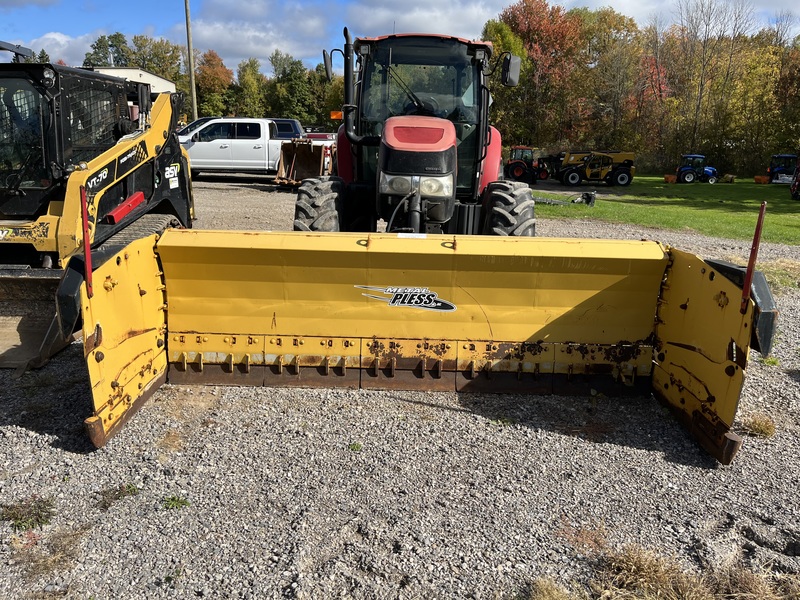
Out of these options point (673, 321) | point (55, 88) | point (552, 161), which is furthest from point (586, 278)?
point (552, 161)

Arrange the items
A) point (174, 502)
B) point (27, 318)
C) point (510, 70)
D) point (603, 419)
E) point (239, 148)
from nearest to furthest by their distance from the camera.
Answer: point (174, 502) → point (603, 419) → point (27, 318) → point (510, 70) → point (239, 148)

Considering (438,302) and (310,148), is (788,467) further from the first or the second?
(310,148)

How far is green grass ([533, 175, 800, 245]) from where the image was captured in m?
→ 14.2

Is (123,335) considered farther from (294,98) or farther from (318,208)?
(294,98)

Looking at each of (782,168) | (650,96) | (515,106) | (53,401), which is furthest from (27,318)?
(650,96)

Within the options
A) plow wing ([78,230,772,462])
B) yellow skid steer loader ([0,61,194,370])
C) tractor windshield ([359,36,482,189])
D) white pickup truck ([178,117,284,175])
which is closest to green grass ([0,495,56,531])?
plow wing ([78,230,772,462])

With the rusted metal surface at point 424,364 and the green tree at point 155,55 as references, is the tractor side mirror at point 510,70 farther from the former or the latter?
the green tree at point 155,55

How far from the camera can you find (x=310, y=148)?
1766cm

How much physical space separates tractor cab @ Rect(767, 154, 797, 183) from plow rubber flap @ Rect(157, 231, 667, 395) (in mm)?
33191

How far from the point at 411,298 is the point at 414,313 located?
11 cm

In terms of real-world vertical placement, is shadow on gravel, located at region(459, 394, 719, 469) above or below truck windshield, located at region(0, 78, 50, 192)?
below

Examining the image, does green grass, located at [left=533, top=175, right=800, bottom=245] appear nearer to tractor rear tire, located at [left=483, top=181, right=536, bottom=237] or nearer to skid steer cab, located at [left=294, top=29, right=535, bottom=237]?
skid steer cab, located at [left=294, top=29, right=535, bottom=237]

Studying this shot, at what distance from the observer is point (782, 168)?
107ft

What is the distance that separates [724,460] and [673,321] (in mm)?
1021
